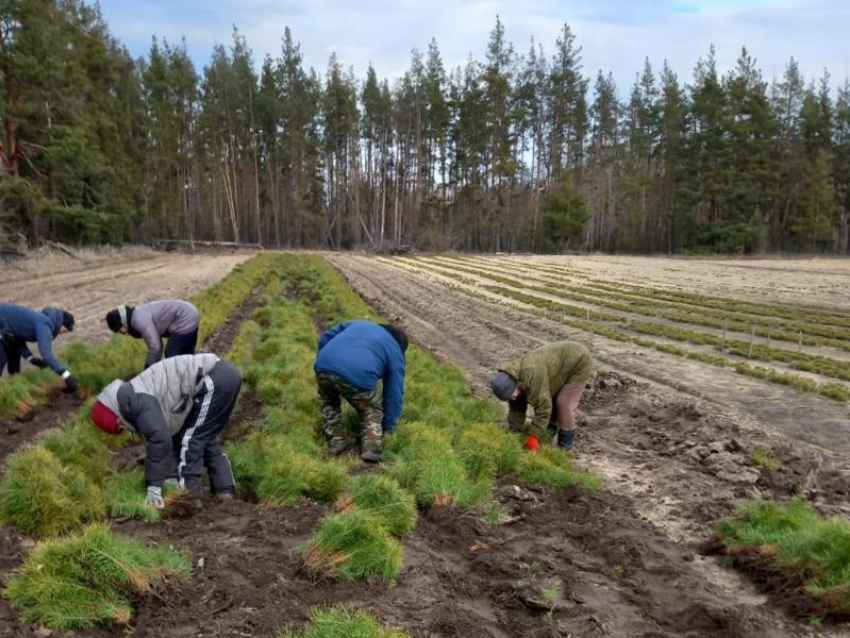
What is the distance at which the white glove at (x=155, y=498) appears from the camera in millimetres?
5574

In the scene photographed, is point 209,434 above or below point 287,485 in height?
above

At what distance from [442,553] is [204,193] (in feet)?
256

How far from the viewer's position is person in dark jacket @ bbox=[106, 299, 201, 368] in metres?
8.55

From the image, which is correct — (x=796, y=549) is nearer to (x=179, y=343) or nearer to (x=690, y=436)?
(x=690, y=436)

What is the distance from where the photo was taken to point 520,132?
7319cm

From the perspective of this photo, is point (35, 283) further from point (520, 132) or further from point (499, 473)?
point (520, 132)

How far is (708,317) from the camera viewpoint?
63.7 feet

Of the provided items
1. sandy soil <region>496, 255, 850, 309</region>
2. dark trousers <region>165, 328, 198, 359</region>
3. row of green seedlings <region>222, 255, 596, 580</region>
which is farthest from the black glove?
sandy soil <region>496, 255, 850, 309</region>

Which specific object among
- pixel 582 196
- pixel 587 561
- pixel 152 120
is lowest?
pixel 587 561

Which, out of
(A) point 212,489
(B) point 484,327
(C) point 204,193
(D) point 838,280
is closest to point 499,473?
(A) point 212,489

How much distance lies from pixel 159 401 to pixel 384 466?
2213mm

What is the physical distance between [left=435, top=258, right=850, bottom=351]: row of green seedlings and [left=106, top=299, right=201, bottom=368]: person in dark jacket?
38.5 feet

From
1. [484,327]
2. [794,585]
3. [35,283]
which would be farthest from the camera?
[35,283]

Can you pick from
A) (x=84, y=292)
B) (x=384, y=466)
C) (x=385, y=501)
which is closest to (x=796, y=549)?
(x=385, y=501)
